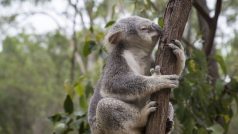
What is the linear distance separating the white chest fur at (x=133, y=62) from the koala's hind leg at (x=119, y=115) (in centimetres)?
34

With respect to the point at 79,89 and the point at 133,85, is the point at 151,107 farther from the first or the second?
the point at 79,89

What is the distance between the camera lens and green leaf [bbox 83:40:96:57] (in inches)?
237

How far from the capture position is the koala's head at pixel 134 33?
169 inches

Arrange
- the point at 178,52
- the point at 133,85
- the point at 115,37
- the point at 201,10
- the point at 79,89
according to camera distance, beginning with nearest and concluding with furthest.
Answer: the point at 178,52
the point at 133,85
the point at 115,37
the point at 201,10
the point at 79,89

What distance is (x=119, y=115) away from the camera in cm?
403

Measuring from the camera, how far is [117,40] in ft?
14.5

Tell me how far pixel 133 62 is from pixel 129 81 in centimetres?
27

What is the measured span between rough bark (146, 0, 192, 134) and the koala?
49mm

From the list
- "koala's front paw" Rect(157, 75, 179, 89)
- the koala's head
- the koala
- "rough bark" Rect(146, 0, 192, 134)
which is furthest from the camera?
the koala's head

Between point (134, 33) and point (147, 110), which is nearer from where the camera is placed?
point (147, 110)

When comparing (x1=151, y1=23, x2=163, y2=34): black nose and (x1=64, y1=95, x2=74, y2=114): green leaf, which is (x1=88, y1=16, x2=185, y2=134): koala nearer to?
(x1=151, y1=23, x2=163, y2=34): black nose

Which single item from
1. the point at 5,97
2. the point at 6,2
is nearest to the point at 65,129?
the point at 6,2

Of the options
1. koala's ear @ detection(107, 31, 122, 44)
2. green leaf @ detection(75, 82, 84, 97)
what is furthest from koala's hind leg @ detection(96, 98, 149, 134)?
green leaf @ detection(75, 82, 84, 97)

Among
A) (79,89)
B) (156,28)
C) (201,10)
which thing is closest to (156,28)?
(156,28)
